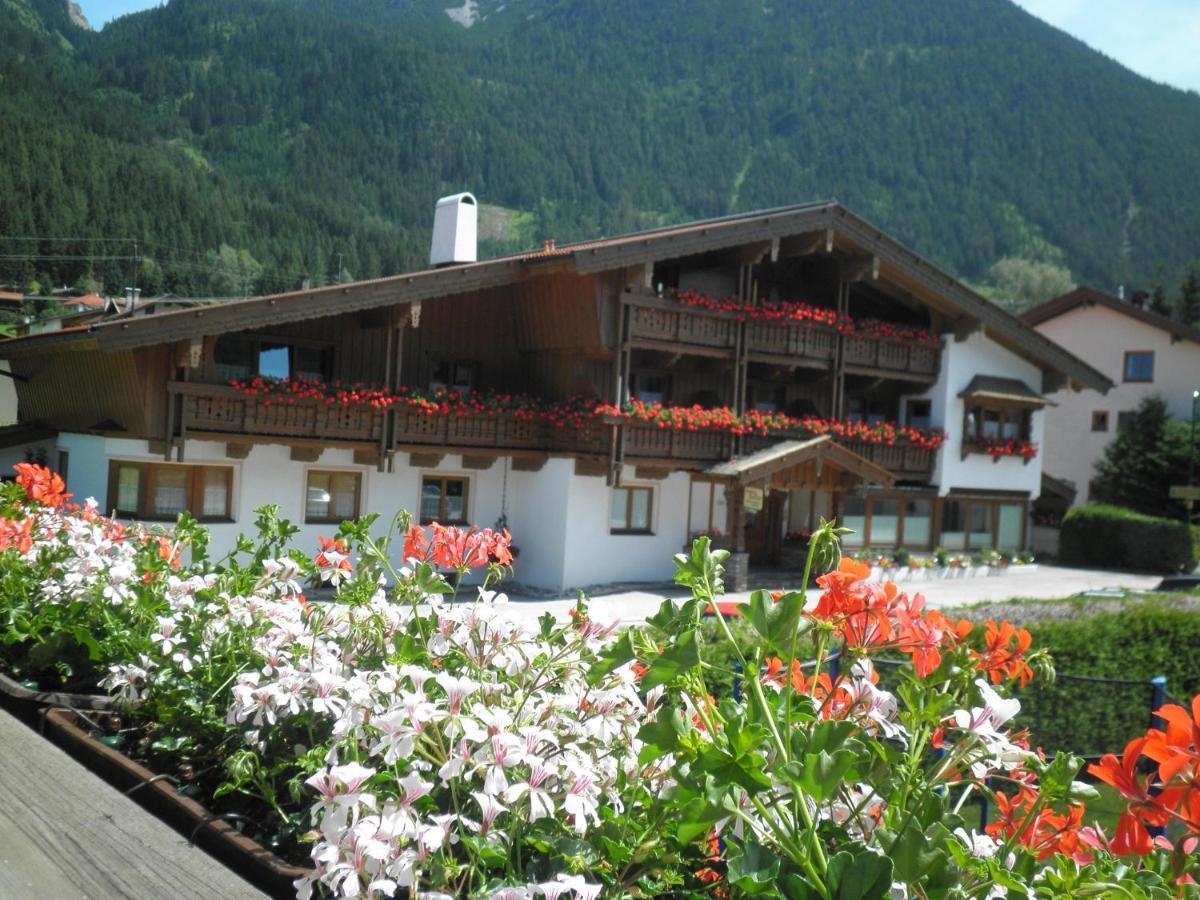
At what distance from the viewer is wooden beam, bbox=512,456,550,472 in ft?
81.6

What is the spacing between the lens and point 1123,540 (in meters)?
35.7

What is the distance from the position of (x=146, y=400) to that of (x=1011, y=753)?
63.5 ft

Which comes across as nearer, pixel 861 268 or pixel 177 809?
pixel 177 809

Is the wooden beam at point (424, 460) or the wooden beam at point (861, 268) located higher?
the wooden beam at point (861, 268)

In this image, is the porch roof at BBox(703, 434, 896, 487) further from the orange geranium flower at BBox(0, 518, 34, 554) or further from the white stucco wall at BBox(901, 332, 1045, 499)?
the orange geranium flower at BBox(0, 518, 34, 554)

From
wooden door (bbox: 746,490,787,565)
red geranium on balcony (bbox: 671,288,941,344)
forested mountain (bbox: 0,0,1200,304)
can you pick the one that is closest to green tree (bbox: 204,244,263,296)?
forested mountain (bbox: 0,0,1200,304)

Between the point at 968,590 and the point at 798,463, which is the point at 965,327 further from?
the point at 798,463

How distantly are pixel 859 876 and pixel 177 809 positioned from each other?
1.74 meters

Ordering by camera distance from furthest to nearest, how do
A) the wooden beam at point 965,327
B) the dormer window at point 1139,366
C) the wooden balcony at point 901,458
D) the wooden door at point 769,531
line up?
the dormer window at point 1139,366 → the wooden beam at point 965,327 → the wooden door at point 769,531 → the wooden balcony at point 901,458

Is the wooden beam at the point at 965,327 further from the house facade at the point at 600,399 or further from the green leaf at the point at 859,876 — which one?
the green leaf at the point at 859,876

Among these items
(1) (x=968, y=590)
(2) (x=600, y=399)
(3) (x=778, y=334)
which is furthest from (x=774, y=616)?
(1) (x=968, y=590)

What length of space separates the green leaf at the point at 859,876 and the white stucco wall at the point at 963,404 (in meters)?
29.8

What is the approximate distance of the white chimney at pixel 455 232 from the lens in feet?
87.7

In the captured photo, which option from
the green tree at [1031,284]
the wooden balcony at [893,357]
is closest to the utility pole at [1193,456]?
the wooden balcony at [893,357]
